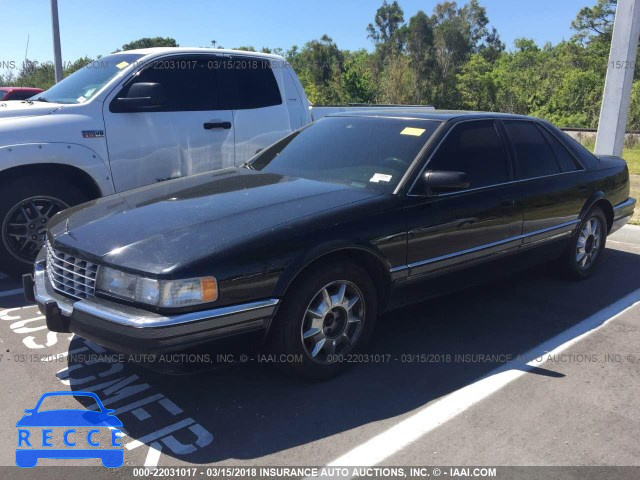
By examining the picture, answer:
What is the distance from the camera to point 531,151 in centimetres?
486

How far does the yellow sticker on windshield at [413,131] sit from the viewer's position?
413 centimetres

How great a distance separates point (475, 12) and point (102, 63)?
7784 centimetres

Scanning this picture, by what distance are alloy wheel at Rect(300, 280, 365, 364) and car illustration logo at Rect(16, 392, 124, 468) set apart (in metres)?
1.13

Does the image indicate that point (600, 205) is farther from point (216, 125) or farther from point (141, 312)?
point (141, 312)

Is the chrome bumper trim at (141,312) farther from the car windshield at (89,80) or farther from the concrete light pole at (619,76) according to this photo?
the concrete light pole at (619,76)

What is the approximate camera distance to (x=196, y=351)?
2865mm

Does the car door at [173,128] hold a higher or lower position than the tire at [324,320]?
higher

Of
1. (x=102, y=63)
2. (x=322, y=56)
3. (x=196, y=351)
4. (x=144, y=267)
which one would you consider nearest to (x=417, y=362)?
(x=196, y=351)

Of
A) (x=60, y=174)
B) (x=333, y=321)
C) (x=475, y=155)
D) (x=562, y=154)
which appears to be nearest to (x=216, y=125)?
(x=60, y=174)

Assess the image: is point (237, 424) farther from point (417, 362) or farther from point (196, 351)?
point (417, 362)

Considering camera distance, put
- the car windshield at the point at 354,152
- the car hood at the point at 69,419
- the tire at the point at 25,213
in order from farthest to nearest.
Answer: the tire at the point at 25,213 → the car windshield at the point at 354,152 → the car hood at the point at 69,419

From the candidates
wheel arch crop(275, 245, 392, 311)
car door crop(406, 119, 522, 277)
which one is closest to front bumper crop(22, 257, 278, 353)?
wheel arch crop(275, 245, 392, 311)

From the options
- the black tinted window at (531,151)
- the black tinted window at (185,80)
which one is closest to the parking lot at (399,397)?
the black tinted window at (531,151)

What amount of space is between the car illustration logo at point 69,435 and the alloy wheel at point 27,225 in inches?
87.1
